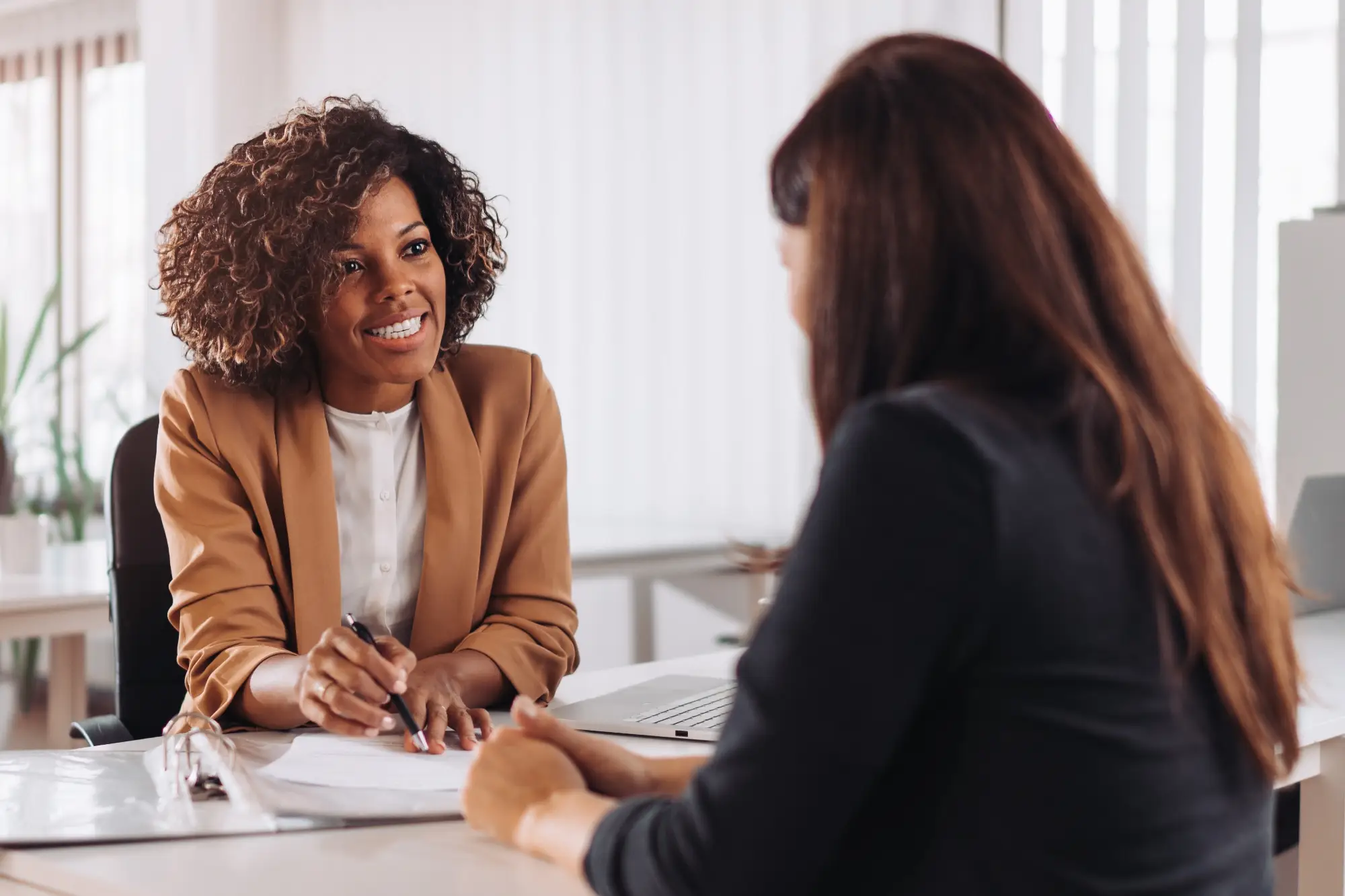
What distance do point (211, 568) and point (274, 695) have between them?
189 millimetres

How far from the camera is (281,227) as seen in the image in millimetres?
1560

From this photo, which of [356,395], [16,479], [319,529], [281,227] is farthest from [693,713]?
[16,479]

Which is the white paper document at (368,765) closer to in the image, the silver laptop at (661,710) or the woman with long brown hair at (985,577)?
the silver laptop at (661,710)

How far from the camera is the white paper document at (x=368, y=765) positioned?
1.12 m

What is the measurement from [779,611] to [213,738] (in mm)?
699

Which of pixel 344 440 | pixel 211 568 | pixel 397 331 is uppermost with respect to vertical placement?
pixel 397 331

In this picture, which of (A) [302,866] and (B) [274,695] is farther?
(B) [274,695]

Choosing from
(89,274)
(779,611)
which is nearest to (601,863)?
(779,611)

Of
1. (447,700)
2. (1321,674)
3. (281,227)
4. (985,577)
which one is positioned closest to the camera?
(985,577)

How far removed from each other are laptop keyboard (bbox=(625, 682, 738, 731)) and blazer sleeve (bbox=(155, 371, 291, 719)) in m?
0.40

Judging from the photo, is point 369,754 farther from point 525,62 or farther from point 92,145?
point 92,145

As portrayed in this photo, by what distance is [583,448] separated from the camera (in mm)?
3969

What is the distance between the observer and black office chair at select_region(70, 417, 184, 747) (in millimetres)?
1743

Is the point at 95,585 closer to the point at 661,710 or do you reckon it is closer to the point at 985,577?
the point at 661,710
